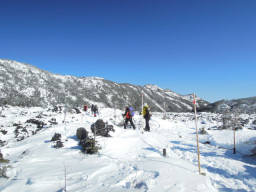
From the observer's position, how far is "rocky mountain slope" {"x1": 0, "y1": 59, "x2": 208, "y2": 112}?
50.1 m

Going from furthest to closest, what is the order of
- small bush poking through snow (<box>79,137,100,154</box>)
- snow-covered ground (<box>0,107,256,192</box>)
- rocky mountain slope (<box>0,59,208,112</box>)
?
rocky mountain slope (<box>0,59,208,112</box>), small bush poking through snow (<box>79,137,100,154</box>), snow-covered ground (<box>0,107,256,192</box>)

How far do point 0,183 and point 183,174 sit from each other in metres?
4.75

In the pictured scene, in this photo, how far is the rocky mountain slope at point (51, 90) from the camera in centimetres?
5012

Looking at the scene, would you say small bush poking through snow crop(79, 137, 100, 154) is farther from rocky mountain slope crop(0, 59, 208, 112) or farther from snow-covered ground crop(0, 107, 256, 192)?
rocky mountain slope crop(0, 59, 208, 112)

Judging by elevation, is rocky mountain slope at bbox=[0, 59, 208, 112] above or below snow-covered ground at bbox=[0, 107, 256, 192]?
above

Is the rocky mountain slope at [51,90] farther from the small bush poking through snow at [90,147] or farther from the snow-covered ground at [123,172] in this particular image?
the small bush poking through snow at [90,147]

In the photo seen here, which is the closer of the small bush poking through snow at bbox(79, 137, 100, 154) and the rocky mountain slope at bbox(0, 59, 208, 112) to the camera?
the small bush poking through snow at bbox(79, 137, 100, 154)

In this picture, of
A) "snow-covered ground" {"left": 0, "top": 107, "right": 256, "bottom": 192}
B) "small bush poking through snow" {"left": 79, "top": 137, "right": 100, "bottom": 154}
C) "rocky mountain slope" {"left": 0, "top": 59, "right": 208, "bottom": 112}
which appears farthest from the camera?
"rocky mountain slope" {"left": 0, "top": 59, "right": 208, "bottom": 112}

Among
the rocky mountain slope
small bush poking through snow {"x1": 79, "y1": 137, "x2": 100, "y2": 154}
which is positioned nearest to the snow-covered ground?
small bush poking through snow {"x1": 79, "y1": 137, "x2": 100, "y2": 154}

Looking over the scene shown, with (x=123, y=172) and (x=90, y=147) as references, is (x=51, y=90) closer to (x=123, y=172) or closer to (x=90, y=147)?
(x=90, y=147)

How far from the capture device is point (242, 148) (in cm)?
768

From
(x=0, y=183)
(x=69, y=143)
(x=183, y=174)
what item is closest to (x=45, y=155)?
(x=69, y=143)

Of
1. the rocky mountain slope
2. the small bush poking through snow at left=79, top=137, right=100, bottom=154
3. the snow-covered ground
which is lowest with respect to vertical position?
the snow-covered ground

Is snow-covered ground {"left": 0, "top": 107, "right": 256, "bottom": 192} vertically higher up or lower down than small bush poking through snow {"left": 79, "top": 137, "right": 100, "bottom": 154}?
lower down
